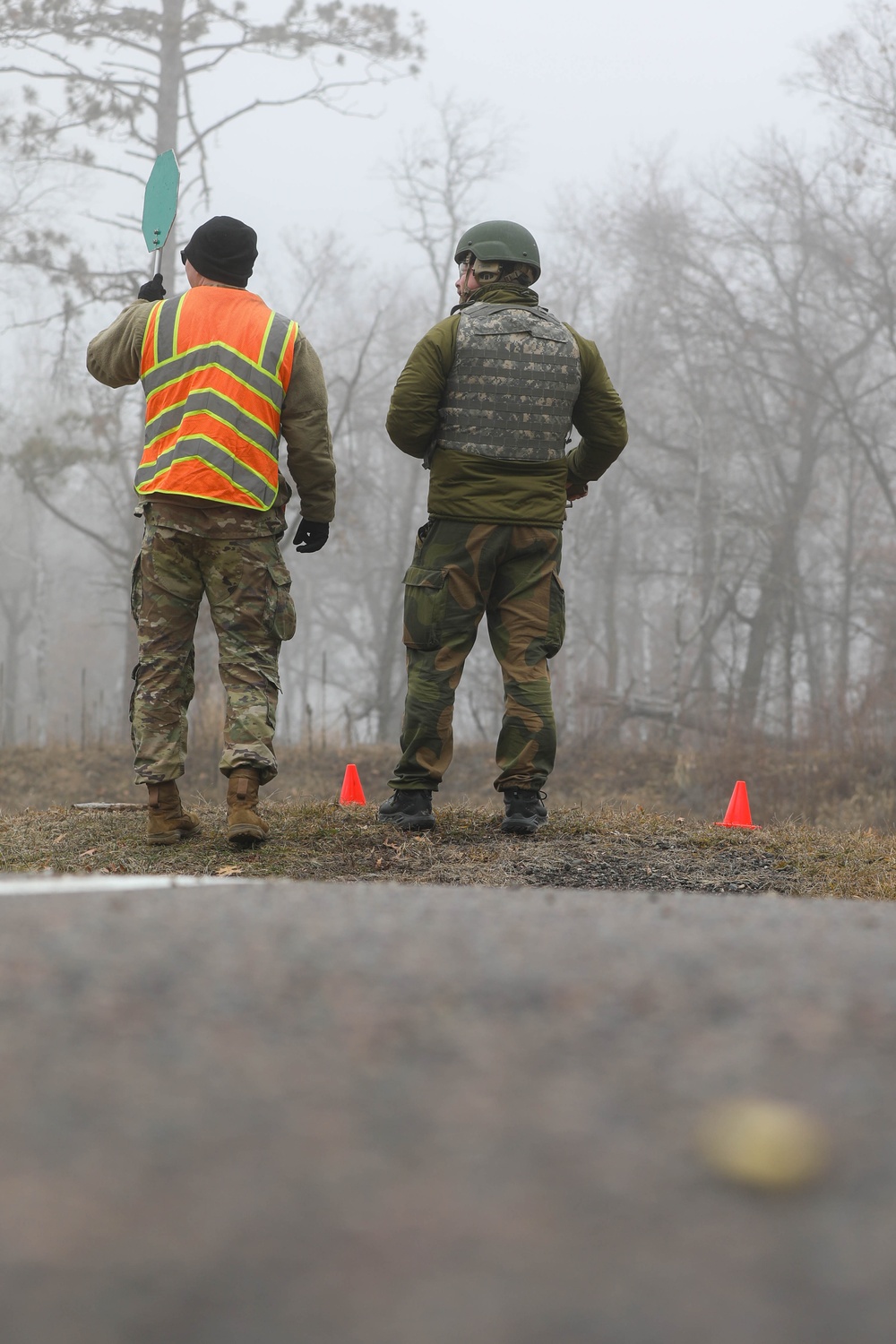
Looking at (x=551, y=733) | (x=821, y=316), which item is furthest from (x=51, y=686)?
(x=551, y=733)

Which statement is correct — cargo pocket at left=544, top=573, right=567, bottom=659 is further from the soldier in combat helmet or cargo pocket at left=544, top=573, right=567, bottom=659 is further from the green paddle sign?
the green paddle sign

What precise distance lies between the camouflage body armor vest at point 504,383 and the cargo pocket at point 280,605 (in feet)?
3.36

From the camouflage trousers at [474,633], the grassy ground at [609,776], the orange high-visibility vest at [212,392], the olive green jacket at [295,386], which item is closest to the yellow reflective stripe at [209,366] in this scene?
the orange high-visibility vest at [212,392]

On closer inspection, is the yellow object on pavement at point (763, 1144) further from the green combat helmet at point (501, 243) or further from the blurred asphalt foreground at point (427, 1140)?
the green combat helmet at point (501, 243)

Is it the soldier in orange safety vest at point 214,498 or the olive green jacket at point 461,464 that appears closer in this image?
the soldier in orange safety vest at point 214,498

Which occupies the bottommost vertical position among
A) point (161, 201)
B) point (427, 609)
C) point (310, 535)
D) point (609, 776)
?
point (609, 776)

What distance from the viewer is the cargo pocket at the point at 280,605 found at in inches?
203

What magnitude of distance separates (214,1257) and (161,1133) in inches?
9.6

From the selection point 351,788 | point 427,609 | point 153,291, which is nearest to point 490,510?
point 427,609

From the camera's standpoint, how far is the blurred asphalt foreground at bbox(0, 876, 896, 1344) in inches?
39.7

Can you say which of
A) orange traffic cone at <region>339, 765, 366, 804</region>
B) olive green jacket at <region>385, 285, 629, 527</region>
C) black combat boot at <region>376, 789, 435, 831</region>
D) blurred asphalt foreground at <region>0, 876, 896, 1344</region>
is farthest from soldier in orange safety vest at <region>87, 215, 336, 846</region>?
blurred asphalt foreground at <region>0, 876, 896, 1344</region>

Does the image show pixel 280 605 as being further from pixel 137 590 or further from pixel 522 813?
pixel 522 813

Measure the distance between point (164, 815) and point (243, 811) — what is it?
395mm

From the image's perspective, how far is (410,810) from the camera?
5691mm
